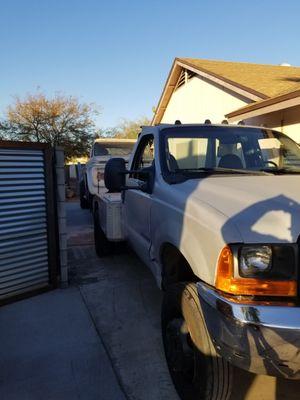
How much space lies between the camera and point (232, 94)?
45.8ft

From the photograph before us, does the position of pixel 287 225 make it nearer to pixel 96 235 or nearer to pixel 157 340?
pixel 157 340

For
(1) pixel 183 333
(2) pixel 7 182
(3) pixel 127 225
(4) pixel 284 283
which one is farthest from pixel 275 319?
(2) pixel 7 182

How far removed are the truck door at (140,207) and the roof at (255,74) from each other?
22.7 feet

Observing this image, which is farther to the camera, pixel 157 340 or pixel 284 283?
pixel 157 340

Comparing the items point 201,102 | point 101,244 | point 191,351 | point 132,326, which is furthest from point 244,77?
point 191,351

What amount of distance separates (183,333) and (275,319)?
34.7 inches

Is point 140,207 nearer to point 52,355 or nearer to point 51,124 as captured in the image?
point 52,355

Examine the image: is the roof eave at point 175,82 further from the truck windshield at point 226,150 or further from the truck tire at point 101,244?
the truck windshield at point 226,150

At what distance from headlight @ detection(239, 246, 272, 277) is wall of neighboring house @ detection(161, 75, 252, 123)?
432 inches

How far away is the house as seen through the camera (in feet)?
33.7

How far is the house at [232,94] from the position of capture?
1027 centimetres

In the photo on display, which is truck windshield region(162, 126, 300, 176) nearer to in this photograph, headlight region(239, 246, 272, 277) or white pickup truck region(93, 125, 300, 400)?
white pickup truck region(93, 125, 300, 400)

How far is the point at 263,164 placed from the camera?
4.13 metres

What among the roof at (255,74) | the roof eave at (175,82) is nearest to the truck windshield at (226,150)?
the roof at (255,74)
